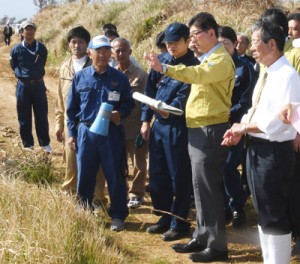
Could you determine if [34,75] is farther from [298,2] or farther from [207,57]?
[298,2]

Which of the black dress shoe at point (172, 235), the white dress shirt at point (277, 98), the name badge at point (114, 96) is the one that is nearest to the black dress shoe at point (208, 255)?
the black dress shoe at point (172, 235)

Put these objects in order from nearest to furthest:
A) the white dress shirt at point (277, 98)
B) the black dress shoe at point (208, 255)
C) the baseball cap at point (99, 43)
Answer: the white dress shirt at point (277, 98) → the black dress shoe at point (208, 255) → the baseball cap at point (99, 43)

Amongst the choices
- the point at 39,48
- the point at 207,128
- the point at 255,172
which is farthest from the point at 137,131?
the point at 39,48

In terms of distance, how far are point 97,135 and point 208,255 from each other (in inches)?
61.0

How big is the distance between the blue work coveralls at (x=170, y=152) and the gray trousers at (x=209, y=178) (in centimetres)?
40

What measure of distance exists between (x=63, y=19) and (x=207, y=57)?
73.7 feet

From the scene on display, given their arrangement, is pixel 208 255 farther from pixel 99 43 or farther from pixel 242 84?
pixel 99 43

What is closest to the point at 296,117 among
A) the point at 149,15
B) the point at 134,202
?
the point at 134,202

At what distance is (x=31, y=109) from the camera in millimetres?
9094

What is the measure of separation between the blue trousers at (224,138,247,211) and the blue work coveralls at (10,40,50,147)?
13.7 feet

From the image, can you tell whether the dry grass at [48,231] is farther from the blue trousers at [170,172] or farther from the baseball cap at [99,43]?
the baseball cap at [99,43]

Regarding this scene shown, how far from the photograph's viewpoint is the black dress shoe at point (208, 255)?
15.8ft

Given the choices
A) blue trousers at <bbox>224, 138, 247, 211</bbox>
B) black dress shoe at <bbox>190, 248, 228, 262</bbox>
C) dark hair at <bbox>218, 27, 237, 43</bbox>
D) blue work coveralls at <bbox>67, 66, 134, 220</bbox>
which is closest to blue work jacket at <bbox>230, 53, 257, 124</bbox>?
dark hair at <bbox>218, 27, 237, 43</bbox>

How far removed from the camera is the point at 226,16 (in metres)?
12.9
